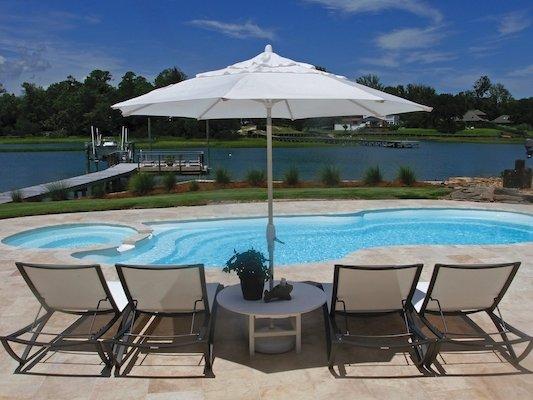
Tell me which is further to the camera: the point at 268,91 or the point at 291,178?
the point at 291,178

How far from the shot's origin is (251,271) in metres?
4.24

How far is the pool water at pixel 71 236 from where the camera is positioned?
9305 millimetres

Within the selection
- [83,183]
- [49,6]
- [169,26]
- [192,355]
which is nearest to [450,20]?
[169,26]

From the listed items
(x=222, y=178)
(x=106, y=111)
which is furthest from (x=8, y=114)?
(x=222, y=178)

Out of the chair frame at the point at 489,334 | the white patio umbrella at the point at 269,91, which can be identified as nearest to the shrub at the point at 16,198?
the white patio umbrella at the point at 269,91

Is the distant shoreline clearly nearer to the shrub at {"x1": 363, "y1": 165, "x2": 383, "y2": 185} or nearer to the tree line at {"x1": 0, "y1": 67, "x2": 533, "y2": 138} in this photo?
the tree line at {"x1": 0, "y1": 67, "x2": 533, "y2": 138}

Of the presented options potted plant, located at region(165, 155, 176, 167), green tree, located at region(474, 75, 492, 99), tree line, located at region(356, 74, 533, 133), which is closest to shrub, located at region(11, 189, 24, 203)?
potted plant, located at region(165, 155, 176, 167)

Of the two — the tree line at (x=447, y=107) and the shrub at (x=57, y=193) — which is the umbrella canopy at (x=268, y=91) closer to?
the shrub at (x=57, y=193)

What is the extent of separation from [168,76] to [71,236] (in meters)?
59.9

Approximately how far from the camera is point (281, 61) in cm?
455

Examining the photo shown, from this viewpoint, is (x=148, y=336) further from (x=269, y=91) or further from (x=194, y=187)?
(x=194, y=187)

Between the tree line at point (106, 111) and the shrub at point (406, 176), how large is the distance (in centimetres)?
4098

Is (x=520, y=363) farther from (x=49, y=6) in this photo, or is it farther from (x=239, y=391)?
(x=49, y=6)

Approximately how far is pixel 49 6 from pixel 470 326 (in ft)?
140
